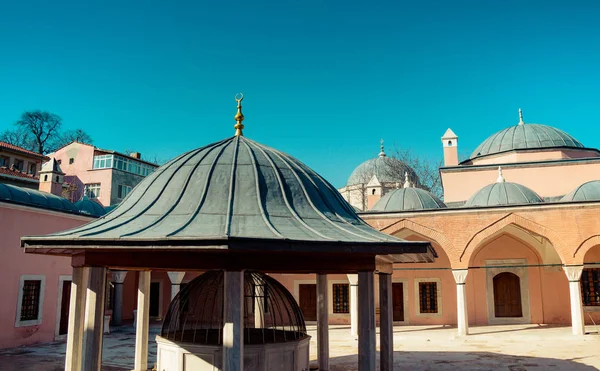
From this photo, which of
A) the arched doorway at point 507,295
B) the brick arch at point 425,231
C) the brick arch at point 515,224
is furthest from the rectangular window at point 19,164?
the arched doorway at point 507,295

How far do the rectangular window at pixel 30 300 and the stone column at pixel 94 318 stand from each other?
774cm

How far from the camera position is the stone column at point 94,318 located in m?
5.00

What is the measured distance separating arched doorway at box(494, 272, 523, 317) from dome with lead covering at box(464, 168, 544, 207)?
2617 millimetres

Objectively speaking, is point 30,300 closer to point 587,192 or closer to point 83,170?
point 587,192

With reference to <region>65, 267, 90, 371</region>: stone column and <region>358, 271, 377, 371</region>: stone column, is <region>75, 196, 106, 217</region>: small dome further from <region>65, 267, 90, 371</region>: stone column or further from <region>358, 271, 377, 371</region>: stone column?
<region>358, 271, 377, 371</region>: stone column

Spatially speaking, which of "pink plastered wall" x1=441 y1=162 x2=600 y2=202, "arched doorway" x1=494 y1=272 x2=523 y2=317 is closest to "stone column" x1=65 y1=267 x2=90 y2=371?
"arched doorway" x1=494 y1=272 x2=523 y2=317

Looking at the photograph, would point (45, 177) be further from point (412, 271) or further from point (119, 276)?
point (412, 271)

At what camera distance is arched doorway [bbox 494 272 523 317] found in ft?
55.5

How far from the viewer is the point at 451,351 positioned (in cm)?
1136

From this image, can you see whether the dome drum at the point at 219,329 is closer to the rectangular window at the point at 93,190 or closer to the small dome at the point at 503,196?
the small dome at the point at 503,196

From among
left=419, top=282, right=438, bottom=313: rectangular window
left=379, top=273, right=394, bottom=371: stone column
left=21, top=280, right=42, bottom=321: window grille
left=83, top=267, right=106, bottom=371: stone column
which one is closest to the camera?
left=83, top=267, right=106, bottom=371: stone column

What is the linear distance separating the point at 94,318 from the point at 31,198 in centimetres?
1038

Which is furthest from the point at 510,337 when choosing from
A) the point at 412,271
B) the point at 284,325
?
the point at 284,325

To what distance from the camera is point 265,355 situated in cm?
584
